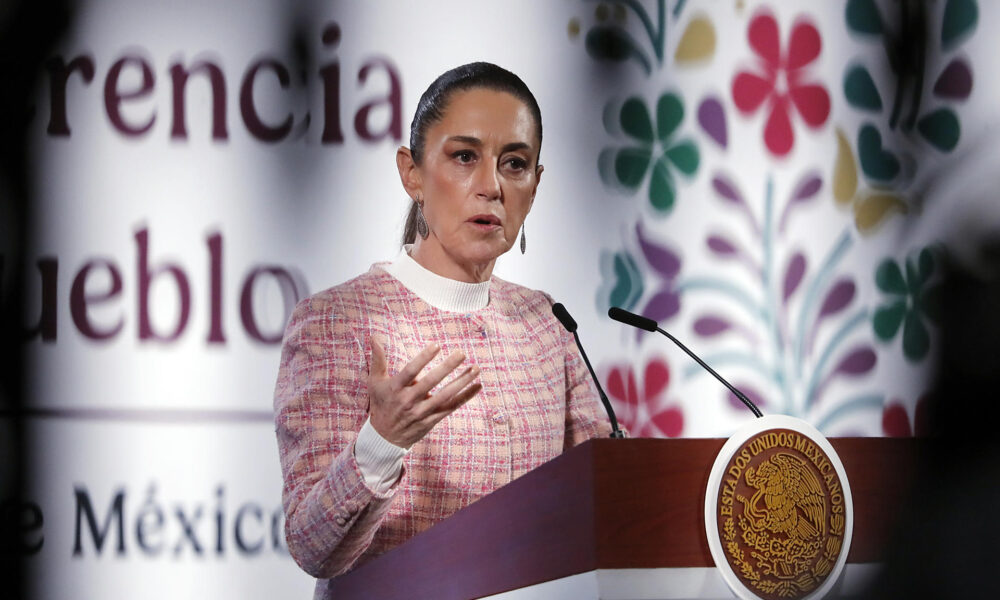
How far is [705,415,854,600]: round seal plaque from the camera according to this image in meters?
1.21

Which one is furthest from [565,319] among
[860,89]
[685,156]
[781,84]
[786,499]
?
[860,89]

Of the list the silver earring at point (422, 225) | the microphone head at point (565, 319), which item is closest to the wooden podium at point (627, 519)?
the microphone head at point (565, 319)

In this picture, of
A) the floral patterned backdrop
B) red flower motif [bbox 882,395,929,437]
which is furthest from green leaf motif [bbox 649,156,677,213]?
red flower motif [bbox 882,395,929,437]

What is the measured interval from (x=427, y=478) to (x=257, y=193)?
1174mm

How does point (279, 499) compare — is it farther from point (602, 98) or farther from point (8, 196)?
→ point (602, 98)

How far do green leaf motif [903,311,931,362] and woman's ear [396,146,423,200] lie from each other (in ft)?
5.26

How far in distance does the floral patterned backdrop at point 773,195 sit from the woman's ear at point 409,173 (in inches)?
33.1

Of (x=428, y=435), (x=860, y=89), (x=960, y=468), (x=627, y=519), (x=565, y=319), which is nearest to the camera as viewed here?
(x=960, y=468)

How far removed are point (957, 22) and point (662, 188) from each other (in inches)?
40.6

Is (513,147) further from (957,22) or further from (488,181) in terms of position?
(957,22)

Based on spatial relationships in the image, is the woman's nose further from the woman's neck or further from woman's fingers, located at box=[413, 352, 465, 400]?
woman's fingers, located at box=[413, 352, 465, 400]

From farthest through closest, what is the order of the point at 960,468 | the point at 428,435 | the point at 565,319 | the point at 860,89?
the point at 860,89
the point at 428,435
the point at 565,319
the point at 960,468

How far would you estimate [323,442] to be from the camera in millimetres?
1985

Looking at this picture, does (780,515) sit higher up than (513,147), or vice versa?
(513,147)
